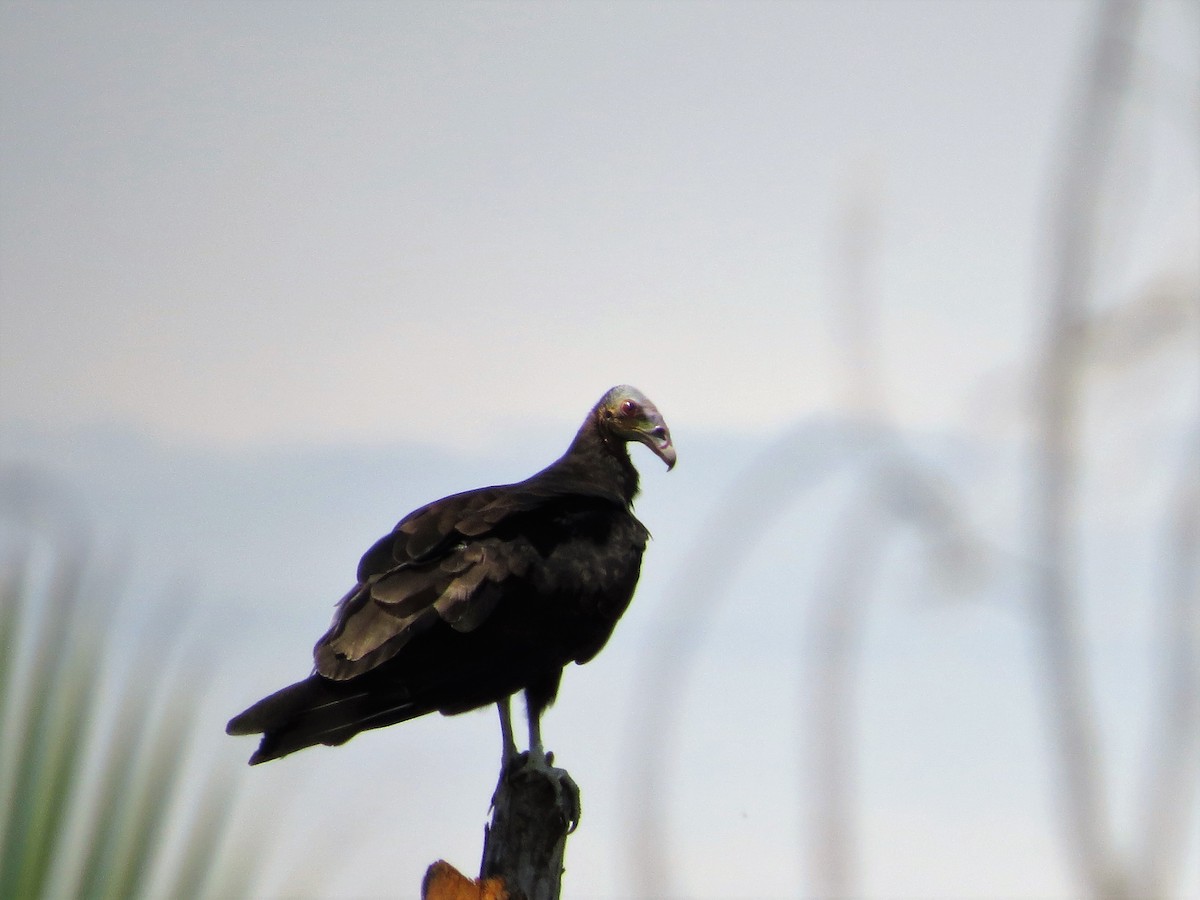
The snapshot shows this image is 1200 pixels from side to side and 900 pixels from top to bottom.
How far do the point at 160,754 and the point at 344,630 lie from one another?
0.73 meters

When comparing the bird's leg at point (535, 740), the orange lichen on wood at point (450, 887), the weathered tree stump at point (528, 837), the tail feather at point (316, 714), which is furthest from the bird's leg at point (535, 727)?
the orange lichen on wood at point (450, 887)

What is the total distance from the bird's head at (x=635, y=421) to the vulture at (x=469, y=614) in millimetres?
383

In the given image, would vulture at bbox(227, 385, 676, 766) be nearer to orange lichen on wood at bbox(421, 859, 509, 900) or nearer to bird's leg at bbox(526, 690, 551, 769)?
bird's leg at bbox(526, 690, 551, 769)

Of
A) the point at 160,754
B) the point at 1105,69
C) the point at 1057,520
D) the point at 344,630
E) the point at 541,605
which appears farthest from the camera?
the point at 541,605

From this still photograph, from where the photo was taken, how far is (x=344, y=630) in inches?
133

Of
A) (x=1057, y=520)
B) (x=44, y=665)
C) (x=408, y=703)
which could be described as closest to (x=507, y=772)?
(x=408, y=703)

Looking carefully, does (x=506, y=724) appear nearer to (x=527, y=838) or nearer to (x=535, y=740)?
(x=535, y=740)

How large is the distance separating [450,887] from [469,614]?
3.30 ft

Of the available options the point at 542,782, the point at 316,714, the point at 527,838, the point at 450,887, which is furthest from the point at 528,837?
the point at 316,714

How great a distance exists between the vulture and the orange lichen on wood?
63 centimetres

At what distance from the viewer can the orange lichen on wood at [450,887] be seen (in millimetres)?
2613

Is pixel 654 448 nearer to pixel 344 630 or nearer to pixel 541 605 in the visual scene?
pixel 541 605

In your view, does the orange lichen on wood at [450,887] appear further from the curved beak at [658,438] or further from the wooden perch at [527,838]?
the curved beak at [658,438]

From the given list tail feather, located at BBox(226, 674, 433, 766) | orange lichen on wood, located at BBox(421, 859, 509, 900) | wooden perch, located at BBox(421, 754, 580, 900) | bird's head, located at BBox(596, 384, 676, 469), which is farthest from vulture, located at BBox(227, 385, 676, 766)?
orange lichen on wood, located at BBox(421, 859, 509, 900)
